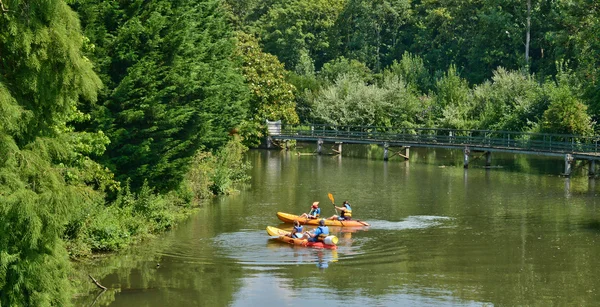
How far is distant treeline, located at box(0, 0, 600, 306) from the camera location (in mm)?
18672

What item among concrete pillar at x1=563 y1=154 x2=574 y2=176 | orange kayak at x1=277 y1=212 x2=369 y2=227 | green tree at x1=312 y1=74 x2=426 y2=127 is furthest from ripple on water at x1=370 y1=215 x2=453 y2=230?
green tree at x1=312 y1=74 x2=426 y2=127

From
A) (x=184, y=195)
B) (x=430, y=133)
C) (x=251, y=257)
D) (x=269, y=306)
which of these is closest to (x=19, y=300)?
(x=269, y=306)

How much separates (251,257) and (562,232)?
517 inches

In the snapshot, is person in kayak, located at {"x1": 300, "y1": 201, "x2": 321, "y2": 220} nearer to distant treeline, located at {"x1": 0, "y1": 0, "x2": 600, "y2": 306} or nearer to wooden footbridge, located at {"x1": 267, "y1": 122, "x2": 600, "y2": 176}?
distant treeline, located at {"x1": 0, "y1": 0, "x2": 600, "y2": 306}

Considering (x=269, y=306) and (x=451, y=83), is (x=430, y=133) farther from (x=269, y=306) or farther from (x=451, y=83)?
(x=269, y=306)

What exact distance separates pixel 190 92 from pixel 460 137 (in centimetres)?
3238

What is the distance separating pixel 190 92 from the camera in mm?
40062

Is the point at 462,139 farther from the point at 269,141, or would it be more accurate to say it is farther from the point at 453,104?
the point at 269,141

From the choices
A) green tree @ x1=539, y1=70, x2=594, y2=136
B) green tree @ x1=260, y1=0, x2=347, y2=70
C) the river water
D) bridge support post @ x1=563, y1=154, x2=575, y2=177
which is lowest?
the river water

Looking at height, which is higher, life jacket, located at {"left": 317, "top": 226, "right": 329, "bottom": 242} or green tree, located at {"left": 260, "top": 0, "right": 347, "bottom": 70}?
green tree, located at {"left": 260, "top": 0, "right": 347, "bottom": 70}

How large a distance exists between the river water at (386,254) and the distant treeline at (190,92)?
238cm

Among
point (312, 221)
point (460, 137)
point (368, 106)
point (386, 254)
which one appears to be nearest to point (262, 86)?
point (368, 106)

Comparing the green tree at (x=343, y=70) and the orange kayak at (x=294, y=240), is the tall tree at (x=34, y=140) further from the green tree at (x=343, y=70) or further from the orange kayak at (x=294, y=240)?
the green tree at (x=343, y=70)

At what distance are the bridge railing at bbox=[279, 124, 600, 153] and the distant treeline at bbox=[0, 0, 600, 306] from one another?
1.26m
